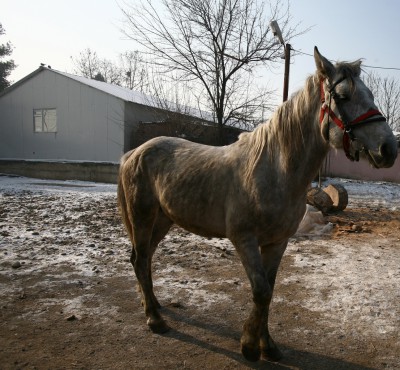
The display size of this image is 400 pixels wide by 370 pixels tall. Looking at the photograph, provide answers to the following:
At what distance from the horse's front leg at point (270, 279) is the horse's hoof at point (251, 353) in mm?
84

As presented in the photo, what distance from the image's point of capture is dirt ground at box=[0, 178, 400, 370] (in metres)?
2.66

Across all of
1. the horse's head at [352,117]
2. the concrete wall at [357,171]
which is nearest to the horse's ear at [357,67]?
the horse's head at [352,117]

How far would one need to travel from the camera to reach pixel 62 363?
8.29 ft

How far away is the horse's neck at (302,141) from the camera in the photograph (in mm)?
2365

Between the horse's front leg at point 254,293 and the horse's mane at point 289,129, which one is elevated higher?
the horse's mane at point 289,129

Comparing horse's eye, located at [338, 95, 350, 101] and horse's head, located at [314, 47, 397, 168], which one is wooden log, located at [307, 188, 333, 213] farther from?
horse's eye, located at [338, 95, 350, 101]

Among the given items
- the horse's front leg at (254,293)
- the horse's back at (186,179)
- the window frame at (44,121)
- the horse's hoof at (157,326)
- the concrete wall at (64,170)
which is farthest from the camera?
the window frame at (44,121)

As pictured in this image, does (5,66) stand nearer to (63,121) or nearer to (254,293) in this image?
(63,121)

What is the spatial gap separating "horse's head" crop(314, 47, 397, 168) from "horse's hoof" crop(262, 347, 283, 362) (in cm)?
155

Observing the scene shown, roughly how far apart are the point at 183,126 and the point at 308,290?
456 inches

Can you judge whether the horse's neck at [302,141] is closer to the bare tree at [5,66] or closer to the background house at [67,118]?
the background house at [67,118]

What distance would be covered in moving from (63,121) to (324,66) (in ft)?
57.0

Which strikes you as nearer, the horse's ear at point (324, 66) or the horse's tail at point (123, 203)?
the horse's ear at point (324, 66)

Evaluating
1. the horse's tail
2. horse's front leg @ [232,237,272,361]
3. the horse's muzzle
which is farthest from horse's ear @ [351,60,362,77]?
the horse's tail
